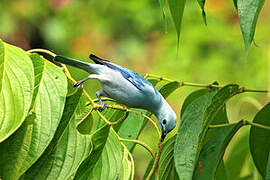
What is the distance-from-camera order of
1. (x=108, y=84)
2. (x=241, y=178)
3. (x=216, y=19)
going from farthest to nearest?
(x=216, y=19) < (x=241, y=178) < (x=108, y=84)

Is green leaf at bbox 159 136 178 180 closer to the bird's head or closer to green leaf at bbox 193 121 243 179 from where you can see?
green leaf at bbox 193 121 243 179

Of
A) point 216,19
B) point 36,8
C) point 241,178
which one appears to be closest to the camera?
point 241,178

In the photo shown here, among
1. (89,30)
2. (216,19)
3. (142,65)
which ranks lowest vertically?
(142,65)

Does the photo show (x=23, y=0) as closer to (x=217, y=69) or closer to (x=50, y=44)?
(x=50, y=44)

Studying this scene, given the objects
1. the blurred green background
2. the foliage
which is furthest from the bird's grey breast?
the blurred green background

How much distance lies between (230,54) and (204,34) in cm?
36

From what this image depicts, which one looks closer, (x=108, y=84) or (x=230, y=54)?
(x=108, y=84)

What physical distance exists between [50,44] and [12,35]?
0.46 m

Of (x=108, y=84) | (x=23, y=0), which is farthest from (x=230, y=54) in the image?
(x=108, y=84)

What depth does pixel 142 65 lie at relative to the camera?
19.2 feet

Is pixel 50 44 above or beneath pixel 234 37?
beneath

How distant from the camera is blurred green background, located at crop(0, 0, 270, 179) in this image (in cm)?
496

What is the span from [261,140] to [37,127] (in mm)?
903

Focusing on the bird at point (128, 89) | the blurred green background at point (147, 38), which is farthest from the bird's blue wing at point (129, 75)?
the blurred green background at point (147, 38)
